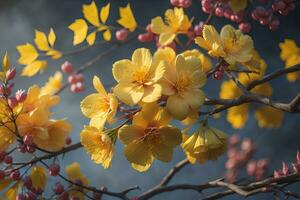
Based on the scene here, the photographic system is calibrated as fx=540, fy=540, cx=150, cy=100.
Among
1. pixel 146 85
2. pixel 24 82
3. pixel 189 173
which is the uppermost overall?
pixel 24 82

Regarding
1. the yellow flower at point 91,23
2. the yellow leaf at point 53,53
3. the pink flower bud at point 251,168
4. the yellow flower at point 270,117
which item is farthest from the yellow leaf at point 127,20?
the pink flower bud at point 251,168

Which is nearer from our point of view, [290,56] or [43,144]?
[43,144]

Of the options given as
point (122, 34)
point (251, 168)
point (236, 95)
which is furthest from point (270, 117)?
point (122, 34)

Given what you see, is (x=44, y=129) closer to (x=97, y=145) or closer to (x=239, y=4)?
(x=97, y=145)

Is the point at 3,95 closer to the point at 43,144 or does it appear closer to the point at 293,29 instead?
the point at 43,144

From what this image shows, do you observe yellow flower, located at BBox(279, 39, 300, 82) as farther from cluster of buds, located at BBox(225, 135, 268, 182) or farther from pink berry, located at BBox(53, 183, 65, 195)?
pink berry, located at BBox(53, 183, 65, 195)

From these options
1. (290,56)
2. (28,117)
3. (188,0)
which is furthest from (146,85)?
(290,56)

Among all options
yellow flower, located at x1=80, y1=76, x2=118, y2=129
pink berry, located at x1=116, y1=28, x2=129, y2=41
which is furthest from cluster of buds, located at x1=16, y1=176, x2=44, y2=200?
pink berry, located at x1=116, y1=28, x2=129, y2=41
